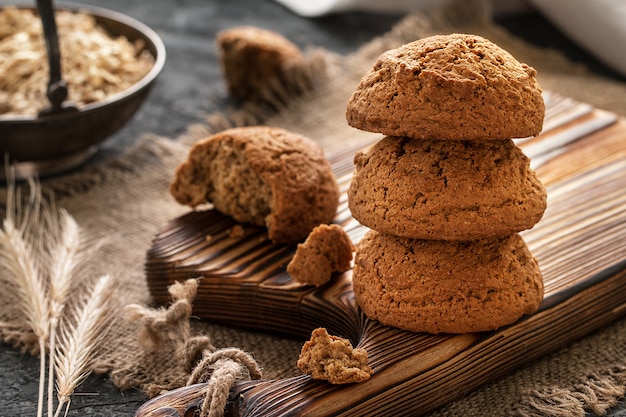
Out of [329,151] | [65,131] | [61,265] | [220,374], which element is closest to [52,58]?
[65,131]

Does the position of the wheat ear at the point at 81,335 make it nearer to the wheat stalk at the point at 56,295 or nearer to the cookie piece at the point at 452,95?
the wheat stalk at the point at 56,295

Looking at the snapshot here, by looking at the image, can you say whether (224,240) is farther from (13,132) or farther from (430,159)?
(13,132)

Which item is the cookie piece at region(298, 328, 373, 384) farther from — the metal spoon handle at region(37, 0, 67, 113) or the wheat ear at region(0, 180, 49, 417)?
the metal spoon handle at region(37, 0, 67, 113)

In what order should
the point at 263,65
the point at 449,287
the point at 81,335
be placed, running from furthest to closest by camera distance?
the point at 263,65 < the point at 81,335 < the point at 449,287

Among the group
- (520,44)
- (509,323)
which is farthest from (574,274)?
(520,44)

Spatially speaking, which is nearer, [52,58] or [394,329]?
[394,329]

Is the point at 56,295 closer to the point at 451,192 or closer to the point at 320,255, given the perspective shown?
the point at 320,255
